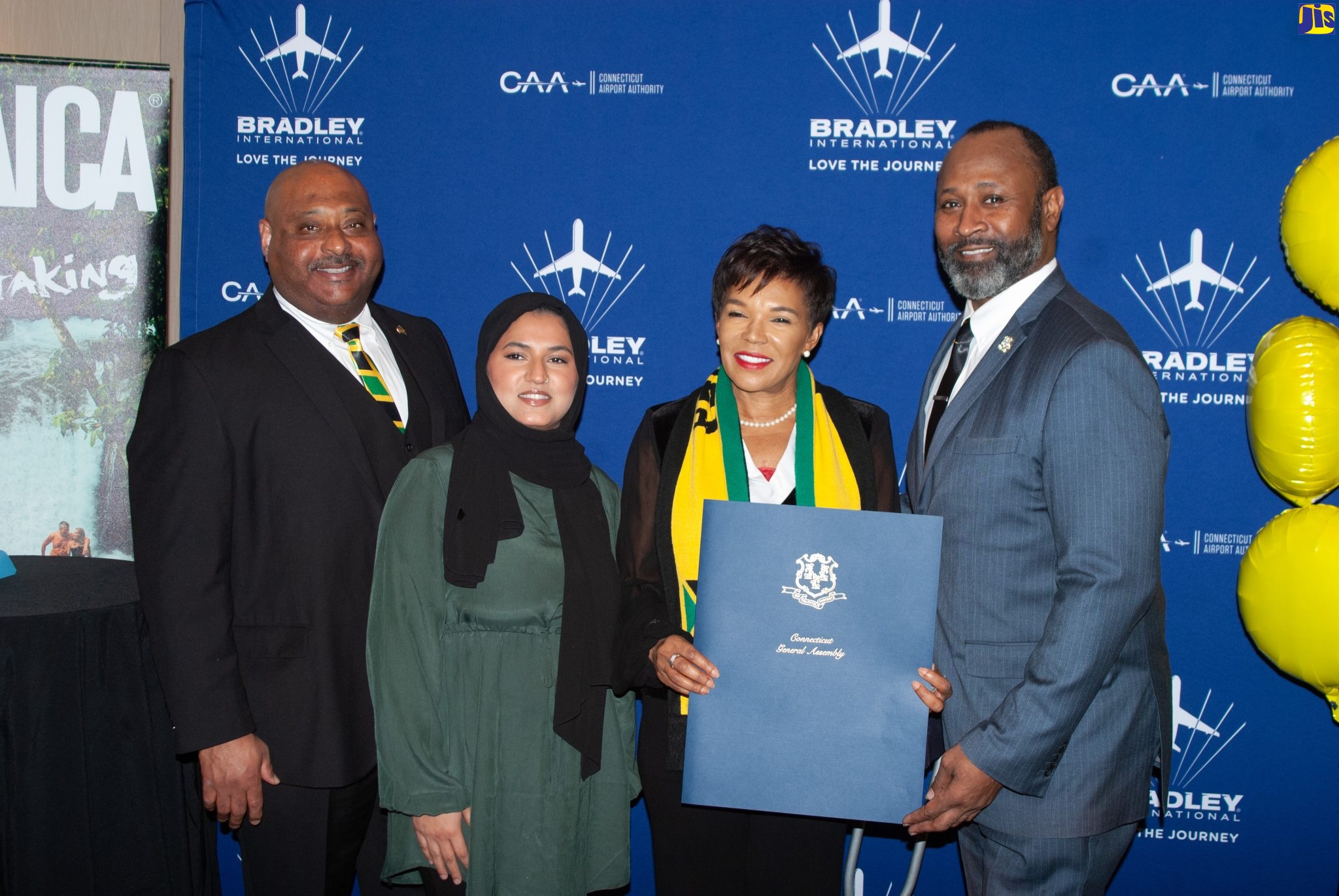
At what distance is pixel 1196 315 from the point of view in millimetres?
3137

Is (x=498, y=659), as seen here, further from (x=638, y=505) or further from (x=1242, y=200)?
(x=1242, y=200)

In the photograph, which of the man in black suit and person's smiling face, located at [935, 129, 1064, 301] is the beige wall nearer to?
the man in black suit

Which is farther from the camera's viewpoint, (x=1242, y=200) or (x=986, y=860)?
(x=1242, y=200)

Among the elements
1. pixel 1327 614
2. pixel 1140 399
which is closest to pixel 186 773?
pixel 1140 399

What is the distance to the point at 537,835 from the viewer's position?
2027mm

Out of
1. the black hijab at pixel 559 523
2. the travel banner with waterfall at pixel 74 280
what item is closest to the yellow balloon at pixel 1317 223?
the black hijab at pixel 559 523

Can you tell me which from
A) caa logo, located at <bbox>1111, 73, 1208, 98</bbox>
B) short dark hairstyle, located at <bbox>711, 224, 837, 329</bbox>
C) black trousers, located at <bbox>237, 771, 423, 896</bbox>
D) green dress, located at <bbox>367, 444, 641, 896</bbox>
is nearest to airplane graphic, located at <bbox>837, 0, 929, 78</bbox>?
caa logo, located at <bbox>1111, 73, 1208, 98</bbox>

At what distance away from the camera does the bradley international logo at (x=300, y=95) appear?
3312 mm

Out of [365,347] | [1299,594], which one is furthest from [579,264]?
[1299,594]

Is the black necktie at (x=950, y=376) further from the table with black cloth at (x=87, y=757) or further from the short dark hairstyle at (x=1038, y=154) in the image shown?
the table with black cloth at (x=87, y=757)

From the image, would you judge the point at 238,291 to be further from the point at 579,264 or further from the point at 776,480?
the point at 776,480

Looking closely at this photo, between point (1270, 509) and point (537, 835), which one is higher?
point (1270, 509)

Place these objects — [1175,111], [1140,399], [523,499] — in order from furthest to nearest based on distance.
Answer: [1175,111] → [523,499] → [1140,399]

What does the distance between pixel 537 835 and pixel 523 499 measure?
2.57 feet
